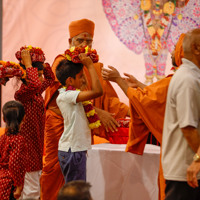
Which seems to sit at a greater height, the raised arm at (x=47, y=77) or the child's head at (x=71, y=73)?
the child's head at (x=71, y=73)

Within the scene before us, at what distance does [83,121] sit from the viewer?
256 centimetres

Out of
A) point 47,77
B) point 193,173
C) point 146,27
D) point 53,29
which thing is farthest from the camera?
point 53,29

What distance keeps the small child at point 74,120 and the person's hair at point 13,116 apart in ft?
0.99

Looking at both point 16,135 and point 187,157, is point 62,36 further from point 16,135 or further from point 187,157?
point 187,157

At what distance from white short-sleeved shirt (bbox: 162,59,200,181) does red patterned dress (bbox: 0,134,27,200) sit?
3.37 feet

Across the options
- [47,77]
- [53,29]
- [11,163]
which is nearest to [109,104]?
[47,77]

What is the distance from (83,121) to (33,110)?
27.8 inches

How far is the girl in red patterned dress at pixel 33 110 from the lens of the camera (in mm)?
2980

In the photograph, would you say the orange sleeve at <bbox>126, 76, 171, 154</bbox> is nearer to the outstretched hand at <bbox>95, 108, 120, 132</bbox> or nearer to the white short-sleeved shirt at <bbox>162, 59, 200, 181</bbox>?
the white short-sleeved shirt at <bbox>162, 59, 200, 181</bbox>

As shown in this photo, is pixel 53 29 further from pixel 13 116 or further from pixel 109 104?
pixel 13 116

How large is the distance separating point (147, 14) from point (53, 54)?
1.56 meters

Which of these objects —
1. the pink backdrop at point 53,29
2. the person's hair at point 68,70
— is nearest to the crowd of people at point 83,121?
the person's hair at point 68,70

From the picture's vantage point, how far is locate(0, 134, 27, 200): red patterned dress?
235cm

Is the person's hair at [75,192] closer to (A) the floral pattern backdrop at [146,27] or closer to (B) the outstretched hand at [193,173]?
(B) the outstretched hand at [193,173]
